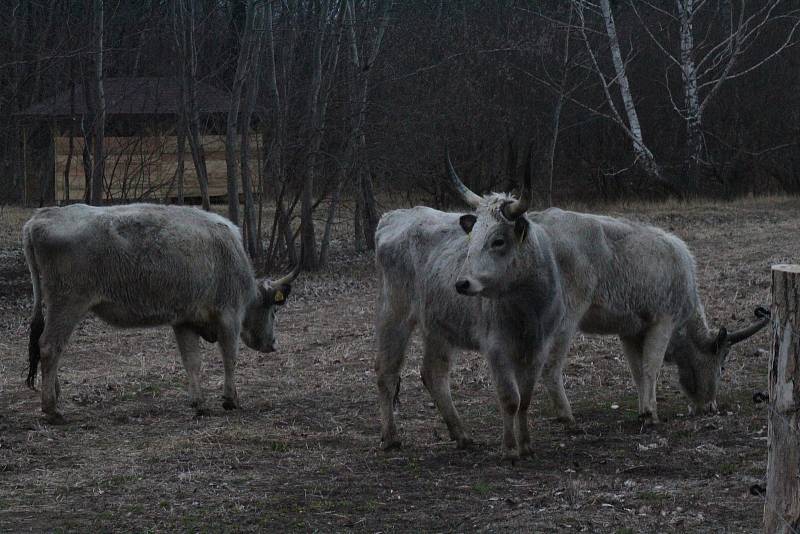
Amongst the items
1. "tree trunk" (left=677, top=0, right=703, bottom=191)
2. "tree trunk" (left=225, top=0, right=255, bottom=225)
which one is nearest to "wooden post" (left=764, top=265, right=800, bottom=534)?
"tree trunk" (left=225, top=0, right=255, bottom=225)

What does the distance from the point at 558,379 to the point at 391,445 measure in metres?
1.41

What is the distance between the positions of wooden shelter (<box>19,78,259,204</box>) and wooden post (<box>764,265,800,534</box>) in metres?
16.4

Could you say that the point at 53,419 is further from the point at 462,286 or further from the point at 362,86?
the point at 362,86

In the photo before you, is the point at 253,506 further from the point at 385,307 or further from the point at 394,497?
the point at 385,307

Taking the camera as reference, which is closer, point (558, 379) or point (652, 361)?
point (558, 379)

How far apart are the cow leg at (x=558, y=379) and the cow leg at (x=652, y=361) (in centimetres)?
56

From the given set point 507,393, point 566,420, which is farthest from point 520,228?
point 566,420

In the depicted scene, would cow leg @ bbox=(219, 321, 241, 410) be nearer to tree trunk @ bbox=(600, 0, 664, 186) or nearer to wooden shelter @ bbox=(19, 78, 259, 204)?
wooden shelter @ bbox=(19, 78, 259, 204)

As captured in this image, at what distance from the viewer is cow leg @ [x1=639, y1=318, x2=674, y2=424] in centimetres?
859

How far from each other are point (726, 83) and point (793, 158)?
2677mm

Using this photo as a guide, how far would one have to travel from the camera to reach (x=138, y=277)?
9.65m

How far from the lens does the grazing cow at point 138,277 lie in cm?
938

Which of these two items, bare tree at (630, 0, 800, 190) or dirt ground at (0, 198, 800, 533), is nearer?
dirt ground at (0, 198, 800, 533)

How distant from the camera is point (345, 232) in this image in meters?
25.8
